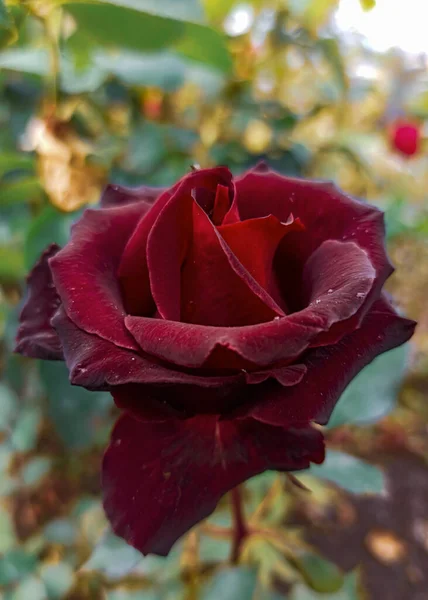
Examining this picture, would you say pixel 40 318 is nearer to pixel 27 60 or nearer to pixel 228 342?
pixel 228 342

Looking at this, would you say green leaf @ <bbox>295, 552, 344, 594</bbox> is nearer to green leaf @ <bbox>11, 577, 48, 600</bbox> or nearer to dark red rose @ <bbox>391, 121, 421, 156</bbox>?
green leaf @ <bbox>11, 577, 48, 600</bbox>

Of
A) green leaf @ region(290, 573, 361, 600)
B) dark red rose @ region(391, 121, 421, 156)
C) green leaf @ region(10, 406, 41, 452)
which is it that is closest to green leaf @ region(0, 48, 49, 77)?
green leaf @ region(10, 406, 41, 452)

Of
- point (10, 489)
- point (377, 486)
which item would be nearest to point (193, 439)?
point (377, 486)

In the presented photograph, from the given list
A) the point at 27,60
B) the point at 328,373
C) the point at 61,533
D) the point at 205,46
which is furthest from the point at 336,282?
the point at 61,533

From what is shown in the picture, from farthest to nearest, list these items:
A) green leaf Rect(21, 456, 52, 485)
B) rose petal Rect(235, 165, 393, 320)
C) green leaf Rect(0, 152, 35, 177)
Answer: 1. green leaf Rect(21, 456, 52, 485)
2. green leaf Rect(0, 152, 35, 177)
3. rose petal Rect(235, 165, 393, 320)

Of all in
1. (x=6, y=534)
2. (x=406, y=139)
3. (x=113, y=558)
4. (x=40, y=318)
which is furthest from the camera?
(x=406, y=139)

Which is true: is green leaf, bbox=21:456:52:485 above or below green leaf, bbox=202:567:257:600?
below

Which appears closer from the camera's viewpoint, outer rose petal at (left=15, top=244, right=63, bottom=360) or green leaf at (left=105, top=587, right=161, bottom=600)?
outer rose petal at (left=15, top=244, right=63, bottom=360)
